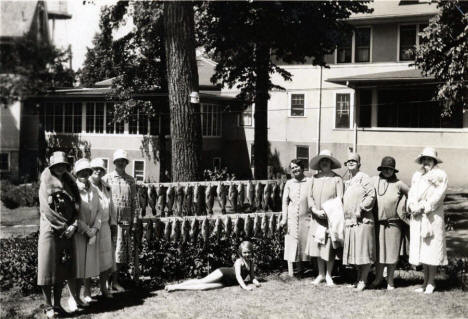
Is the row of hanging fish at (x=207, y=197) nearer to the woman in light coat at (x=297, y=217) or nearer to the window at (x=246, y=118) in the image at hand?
the woman in light coat at (x=297, y=217)

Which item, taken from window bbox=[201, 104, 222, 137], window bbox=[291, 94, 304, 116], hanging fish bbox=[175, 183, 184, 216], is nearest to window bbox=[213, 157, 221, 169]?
window bbox=[201, 104, 222, 137]

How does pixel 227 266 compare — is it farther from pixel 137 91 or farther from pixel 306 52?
pixel 137 91

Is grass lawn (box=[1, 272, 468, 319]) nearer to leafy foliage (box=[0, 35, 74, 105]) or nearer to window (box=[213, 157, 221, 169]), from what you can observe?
leafy foliage (box=[0, 35, 74, 105])

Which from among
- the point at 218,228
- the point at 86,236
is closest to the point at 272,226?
the point at 218,228

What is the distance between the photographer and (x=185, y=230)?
27.6 feet

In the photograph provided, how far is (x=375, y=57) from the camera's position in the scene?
27.7 metres

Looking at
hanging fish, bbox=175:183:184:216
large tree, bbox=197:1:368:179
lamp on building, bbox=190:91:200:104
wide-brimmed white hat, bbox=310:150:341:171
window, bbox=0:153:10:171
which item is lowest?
hanging fish, bbox=175:183:184:216

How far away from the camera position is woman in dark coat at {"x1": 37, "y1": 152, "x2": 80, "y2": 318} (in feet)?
→ 20.2

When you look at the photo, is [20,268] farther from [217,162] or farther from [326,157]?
[217,162]

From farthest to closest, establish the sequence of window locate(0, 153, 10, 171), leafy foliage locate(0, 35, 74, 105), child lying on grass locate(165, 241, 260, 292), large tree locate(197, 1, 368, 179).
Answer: large tree locate(197, 1, 368, 179) → child lying on grass locate(165, 241, 260, 292) → window locate(0, 153, 10, 171) → leafy foliage locate(0, 35, 74, 105)

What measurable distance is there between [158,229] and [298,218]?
7.52 ft

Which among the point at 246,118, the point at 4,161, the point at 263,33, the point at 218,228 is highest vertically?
the point at 263,33

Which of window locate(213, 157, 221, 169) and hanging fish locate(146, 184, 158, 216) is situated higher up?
hanging fish locate(146, 184, 158, 216)

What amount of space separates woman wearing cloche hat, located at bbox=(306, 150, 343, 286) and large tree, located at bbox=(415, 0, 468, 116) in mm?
7977
